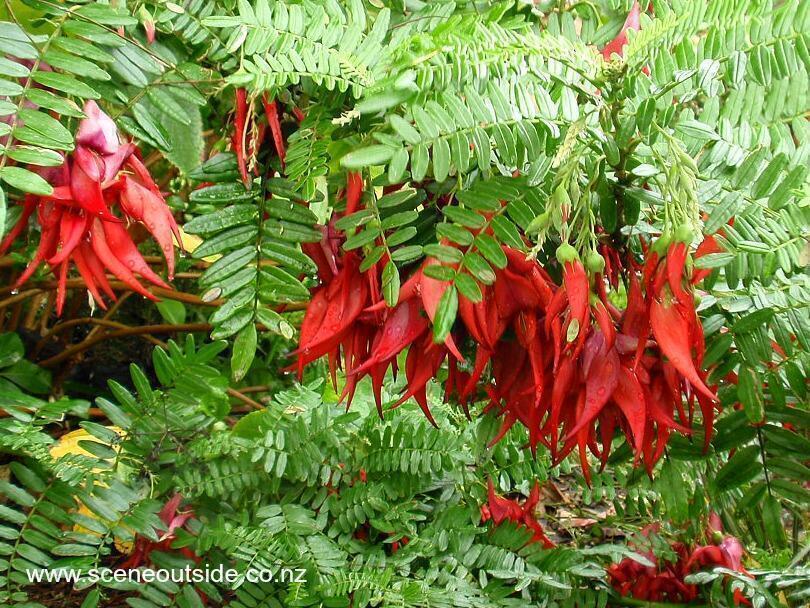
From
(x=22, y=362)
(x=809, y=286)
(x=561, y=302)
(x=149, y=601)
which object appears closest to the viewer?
(x=561, y=302)

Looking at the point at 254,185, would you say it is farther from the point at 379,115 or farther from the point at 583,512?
the point at 583,512

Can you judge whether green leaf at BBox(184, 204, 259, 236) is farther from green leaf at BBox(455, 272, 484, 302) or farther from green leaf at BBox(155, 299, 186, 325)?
green leaf at BBox(155, 299, 186, 325)

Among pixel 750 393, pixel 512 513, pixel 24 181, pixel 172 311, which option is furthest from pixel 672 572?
pixel 172 311

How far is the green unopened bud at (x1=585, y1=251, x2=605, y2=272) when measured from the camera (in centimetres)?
66

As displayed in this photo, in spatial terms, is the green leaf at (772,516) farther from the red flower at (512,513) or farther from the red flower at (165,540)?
the red flower at (165,540)

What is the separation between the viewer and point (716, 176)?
0.75 meters

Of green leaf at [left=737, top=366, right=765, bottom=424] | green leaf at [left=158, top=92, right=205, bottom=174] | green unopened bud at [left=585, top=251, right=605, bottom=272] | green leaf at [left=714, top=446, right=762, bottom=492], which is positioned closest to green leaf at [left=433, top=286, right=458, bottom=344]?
green unopened bud at [left=585, top=251, right=605, bottom=272]

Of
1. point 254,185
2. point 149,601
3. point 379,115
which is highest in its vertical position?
point 379,115

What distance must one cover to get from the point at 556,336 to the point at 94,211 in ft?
1.32

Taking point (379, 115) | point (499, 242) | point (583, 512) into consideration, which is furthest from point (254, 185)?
point (583, 512)

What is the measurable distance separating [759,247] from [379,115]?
342mm

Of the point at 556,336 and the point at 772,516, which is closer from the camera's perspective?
the point at 556,336

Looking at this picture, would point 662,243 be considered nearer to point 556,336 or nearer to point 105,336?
point 556,336

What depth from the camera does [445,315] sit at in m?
0.64
